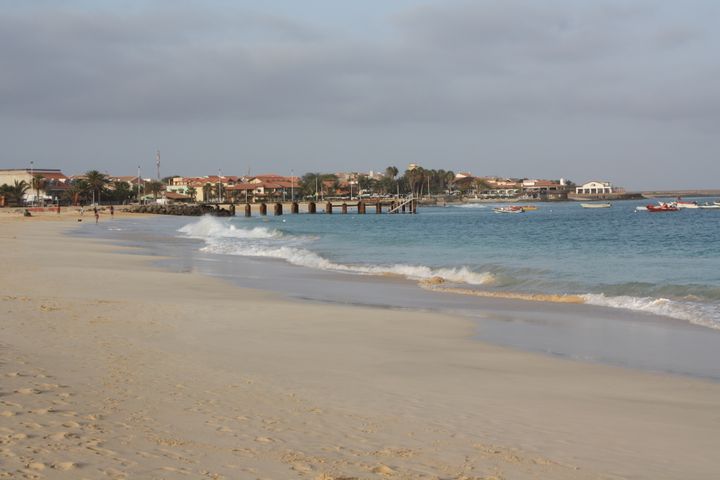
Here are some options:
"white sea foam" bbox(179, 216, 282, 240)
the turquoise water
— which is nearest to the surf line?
the turquoise water

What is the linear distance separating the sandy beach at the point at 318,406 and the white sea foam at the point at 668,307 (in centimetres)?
475

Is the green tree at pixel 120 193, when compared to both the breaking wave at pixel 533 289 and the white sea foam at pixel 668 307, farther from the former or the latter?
the white sea foam at pixel 668 307

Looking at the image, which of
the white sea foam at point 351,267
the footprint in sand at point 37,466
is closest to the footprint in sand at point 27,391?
the footprint in sand at point 37,466

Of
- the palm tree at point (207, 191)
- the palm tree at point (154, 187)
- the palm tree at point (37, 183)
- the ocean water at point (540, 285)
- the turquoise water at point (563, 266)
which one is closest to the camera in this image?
the ocean water at point (540, 285)

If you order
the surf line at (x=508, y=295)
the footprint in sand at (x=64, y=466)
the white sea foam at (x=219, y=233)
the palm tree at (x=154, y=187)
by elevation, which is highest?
the palm tree at (x=154, y=187)

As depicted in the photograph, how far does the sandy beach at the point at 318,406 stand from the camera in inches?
205

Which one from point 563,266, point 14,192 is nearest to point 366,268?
point 563,266

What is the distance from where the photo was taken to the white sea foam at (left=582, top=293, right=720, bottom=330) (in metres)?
13.8

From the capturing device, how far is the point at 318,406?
268 inches

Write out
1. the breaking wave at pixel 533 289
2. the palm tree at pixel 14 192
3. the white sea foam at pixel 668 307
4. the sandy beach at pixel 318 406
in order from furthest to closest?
the palm tree at pixel 14 192
the breaking wave at pixel 533 289
the white sea foam at pixel 668 307
the sandy beach at pixel 318 406

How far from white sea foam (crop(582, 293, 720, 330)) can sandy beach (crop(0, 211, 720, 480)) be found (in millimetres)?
4754

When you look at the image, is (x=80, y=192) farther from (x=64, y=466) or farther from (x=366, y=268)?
(x=64, y=466)

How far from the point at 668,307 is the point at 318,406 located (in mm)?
10587

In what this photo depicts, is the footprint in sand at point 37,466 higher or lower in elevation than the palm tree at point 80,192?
lower
